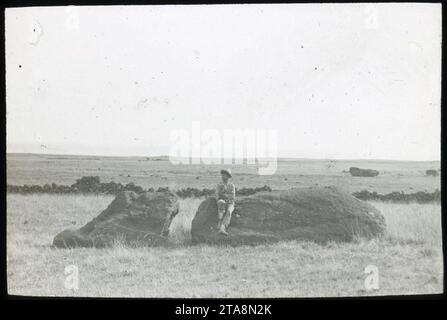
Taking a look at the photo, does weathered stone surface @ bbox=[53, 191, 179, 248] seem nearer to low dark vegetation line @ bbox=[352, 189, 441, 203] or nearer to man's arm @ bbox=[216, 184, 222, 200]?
man's arm @ bbox=[216, 184, 222, 200]

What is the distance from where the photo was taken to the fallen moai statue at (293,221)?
19.6 feet

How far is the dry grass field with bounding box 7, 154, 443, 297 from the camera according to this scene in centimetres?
595

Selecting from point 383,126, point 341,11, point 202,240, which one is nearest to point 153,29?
point 341,11

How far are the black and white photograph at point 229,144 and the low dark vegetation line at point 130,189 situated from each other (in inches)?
1.2

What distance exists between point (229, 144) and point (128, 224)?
170 cm

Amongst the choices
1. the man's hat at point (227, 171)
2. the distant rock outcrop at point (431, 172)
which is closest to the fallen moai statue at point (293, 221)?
the man's hat at point (227, 171)

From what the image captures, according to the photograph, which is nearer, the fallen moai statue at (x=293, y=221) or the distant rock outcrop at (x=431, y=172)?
the fallen moai statue at (x=293, y=221)

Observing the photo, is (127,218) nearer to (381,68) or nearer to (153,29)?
(153,29)

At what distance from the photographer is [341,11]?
6.00 meters

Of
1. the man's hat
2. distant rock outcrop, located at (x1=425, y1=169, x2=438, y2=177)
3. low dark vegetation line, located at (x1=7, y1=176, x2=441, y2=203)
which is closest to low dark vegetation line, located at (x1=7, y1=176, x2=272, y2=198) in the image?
low dark vegetation line, located at (x1=7, y1=176, x2=441, y2=203)

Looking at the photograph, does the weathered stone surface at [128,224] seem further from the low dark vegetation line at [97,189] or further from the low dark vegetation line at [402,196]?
the low dark vegetation line at [402,196]

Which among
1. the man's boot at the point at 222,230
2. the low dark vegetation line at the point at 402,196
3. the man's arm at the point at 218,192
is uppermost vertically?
the man's arm at the point at 218,192

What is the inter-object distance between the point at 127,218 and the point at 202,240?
1031mm
